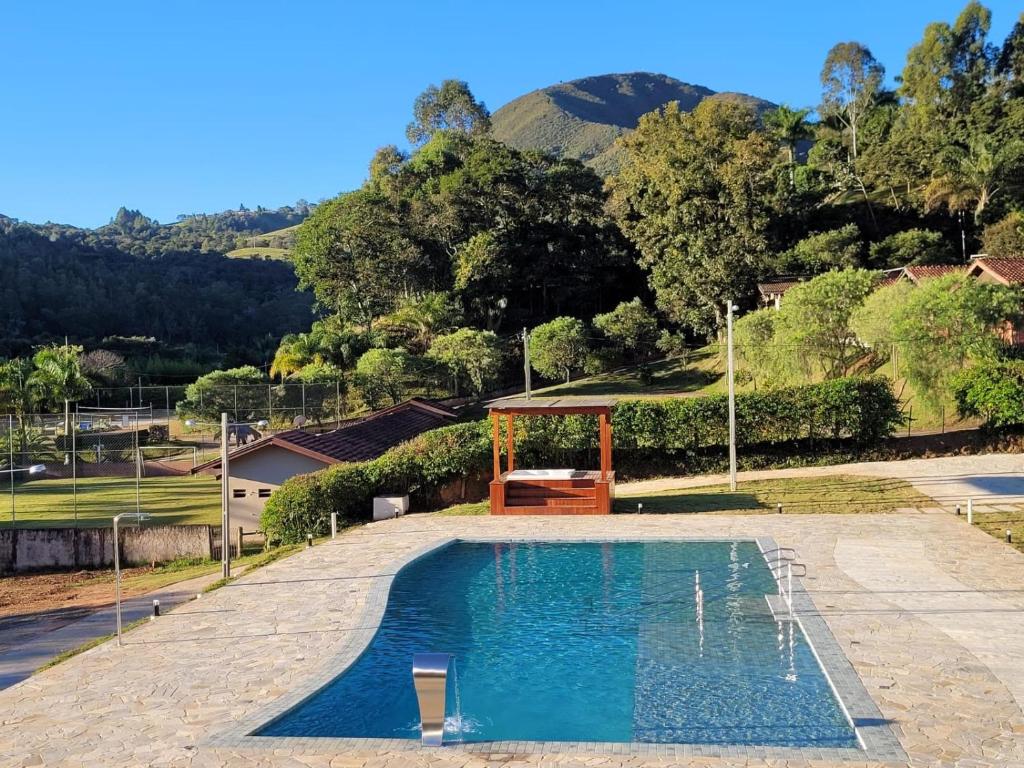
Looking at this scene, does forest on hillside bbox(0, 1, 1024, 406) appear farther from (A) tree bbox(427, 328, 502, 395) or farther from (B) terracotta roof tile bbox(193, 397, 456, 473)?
(B) terracotta roof tile bbox(193, 397, 456, 473)

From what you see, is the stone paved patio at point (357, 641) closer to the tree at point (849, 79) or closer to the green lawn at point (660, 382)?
the green lawn at point (660, 382)

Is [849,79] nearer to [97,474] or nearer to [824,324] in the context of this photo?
[824,324]

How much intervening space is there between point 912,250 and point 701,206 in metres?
13.5

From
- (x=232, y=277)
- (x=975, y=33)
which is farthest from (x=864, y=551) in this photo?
(x=232, y=277)

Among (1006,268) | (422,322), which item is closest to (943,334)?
(1006,268)

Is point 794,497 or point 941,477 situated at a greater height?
point 941,477

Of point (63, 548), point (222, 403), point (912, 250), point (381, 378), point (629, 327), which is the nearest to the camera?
point (63, 548)

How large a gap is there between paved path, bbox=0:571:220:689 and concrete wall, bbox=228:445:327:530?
748 centimetres

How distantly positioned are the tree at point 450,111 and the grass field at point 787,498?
2454 inches

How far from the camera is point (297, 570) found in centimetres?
1625

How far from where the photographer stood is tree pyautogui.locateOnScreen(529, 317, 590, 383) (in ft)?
155

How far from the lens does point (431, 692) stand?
8.50 meters

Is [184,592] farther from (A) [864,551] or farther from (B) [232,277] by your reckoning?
(B) [232,277]

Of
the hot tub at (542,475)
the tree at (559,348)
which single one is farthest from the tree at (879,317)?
the tree at (559,348)
